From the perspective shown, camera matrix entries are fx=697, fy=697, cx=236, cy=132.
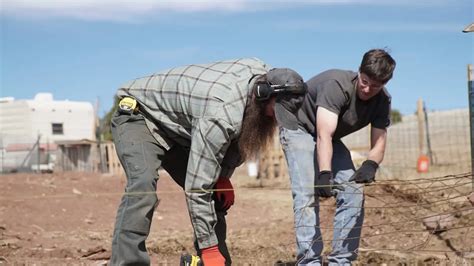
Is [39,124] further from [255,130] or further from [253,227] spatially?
[255,130]

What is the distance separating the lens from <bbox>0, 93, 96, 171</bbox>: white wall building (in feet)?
90.2

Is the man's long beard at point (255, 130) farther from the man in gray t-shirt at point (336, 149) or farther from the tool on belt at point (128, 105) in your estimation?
the tool on belt at point (128, 105)

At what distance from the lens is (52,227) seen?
1011 cm

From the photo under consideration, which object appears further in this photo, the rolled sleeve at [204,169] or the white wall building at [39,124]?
the white wall building at [39,124]

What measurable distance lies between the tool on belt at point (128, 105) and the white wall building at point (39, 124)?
2294cm

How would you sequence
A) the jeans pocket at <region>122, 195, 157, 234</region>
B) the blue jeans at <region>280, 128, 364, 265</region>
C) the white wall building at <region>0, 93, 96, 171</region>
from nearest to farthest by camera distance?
the jeans pocket at <region>122, 195, 157, 234</region> → the blue jeans at <region>280, 128, 364, 265</region> → the white wall building at <region>0, 93, 96, 171</region>

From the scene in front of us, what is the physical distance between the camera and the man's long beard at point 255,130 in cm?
406

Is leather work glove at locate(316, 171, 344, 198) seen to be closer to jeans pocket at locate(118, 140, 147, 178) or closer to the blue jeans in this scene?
the blue jeans

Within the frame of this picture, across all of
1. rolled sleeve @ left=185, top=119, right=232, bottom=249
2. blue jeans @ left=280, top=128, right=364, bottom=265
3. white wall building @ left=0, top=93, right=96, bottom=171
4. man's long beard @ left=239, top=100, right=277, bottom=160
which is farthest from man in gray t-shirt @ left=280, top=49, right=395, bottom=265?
white wall building @ left=0, top=93, right=96, bottom=171

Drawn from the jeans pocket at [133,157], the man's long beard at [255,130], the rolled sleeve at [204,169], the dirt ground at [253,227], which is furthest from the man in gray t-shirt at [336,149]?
the jeans pocket at [133,157]

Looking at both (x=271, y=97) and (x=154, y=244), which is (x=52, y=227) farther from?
(x=271, y=97)

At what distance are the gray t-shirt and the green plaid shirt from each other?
0.63 meters

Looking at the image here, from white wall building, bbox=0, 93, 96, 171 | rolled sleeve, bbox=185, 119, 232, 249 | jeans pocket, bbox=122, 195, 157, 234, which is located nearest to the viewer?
rolled sleeve, bbox=185, 119, 232, 249

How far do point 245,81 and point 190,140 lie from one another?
55 cm
